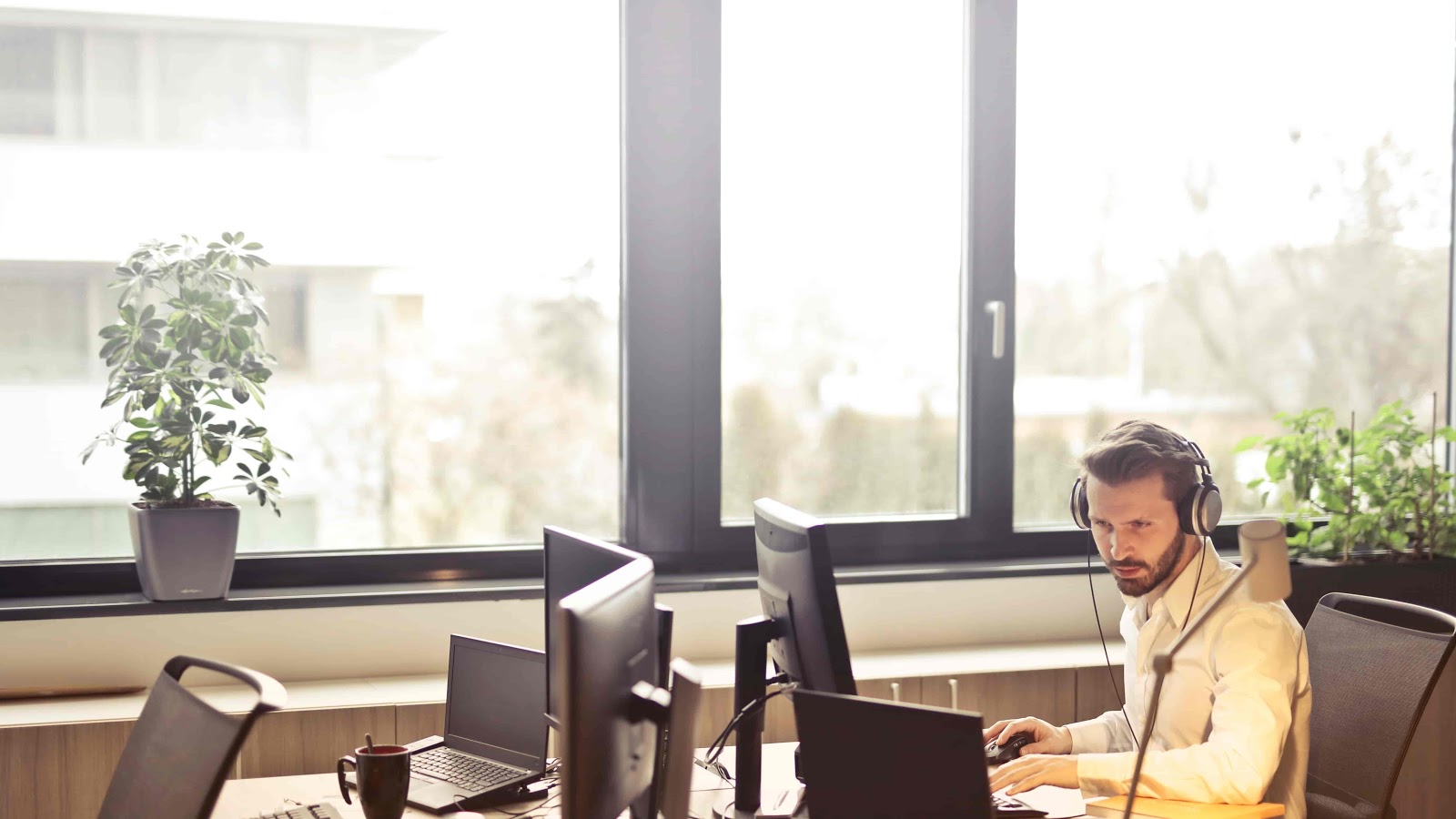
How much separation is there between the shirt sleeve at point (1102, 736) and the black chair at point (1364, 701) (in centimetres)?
32

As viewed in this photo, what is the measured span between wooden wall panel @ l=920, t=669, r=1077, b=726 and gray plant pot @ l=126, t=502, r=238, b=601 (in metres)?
1.55

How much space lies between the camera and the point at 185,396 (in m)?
2.53

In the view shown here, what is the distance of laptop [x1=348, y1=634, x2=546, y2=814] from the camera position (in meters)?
1.90

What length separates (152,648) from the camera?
102 inches

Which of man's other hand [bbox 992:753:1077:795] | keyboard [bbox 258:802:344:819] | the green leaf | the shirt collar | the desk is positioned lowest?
the desk

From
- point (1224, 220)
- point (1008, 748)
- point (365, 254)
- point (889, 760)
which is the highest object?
point (1224, 220)

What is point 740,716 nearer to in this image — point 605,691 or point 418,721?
point 605,691

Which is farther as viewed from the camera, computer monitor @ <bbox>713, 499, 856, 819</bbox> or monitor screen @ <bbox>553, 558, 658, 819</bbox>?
computer monitor @ <bbox>713, 499, 856, 819</bbox>

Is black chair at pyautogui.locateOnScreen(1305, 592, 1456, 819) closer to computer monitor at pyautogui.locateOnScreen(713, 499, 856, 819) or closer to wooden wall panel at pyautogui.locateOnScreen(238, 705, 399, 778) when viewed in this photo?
computer monitor at pyautogui.locateOnScreen(713, 499, 856, 819)

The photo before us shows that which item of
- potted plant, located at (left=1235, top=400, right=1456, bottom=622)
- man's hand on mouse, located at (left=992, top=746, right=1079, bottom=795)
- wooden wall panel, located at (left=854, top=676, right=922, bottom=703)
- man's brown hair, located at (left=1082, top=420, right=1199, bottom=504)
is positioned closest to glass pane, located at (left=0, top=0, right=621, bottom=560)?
wooden wall panel, located at (left=854, top=676, right=922, bottom=703)

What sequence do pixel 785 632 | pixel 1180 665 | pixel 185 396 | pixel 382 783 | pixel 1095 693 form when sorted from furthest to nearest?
pixel 1095 693 → pixel 185 396 → pixel 1180 665 → pixel 785 632 → pixel 382 783

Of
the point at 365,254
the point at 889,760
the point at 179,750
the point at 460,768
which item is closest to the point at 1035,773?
the point at 889,760

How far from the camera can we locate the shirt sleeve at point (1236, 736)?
176cm

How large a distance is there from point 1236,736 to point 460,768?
121 centimetres
